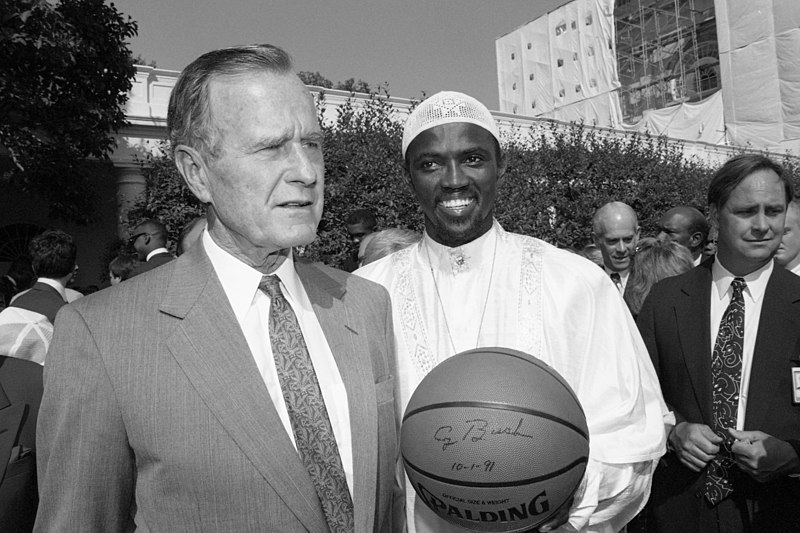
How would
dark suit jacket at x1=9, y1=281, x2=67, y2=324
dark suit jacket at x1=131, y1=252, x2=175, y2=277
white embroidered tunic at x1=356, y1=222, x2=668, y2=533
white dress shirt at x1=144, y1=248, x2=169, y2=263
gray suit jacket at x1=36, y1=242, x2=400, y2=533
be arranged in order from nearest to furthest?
gray suit jacket at x1=36, y1=242, x2=400, y2=533 → white embroidered tunic at x1=356, y1=222, x2=668, y2=533 → dark suit jacket at x1=9, y1=281, x2=67, y2=324 → dark suit jacket at x1=131, y1=252, x2=175, y2=277 → white dress shirt at x1=144, y1=248, x2=169, y2=263

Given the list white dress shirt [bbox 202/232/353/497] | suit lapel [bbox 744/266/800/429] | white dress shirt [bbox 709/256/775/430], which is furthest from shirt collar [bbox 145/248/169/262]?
suit lapel [bbox 744/266/800/429]

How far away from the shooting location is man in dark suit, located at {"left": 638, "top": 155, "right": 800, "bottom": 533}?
10.2 feet

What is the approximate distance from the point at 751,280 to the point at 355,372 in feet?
7.90

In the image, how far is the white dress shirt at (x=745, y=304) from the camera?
323cm

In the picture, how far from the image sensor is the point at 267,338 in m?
1.98

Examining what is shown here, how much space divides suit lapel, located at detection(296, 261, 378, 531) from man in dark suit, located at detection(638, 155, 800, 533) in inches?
74.3

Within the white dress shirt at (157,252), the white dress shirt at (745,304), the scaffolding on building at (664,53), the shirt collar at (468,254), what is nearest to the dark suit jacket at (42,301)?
the white dress shirt at (157,252)

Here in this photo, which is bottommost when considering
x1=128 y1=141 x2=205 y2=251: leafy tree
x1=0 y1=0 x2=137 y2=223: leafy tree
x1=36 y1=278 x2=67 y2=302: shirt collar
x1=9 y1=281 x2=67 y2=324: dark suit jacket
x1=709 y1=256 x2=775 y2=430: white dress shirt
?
x1=709 y1=256 x2=775 y2=430: white dress shirt

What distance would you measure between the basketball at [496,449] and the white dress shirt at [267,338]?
243 millimetres

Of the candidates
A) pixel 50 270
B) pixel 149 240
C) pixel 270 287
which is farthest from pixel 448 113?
pixel 149 240

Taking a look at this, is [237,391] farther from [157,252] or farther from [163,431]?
[157,252]

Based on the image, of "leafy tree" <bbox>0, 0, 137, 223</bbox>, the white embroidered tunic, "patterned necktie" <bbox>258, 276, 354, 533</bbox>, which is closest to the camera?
"patterned necktie" <bbox>258, 276, 354, 533</bbox>

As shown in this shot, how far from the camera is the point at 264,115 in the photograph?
73.9 inches

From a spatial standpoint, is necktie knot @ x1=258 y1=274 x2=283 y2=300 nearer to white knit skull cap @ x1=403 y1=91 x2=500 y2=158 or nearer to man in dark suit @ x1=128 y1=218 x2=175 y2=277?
white knit skull cap @ x1=403 y1=91 x2=500 y2=158
